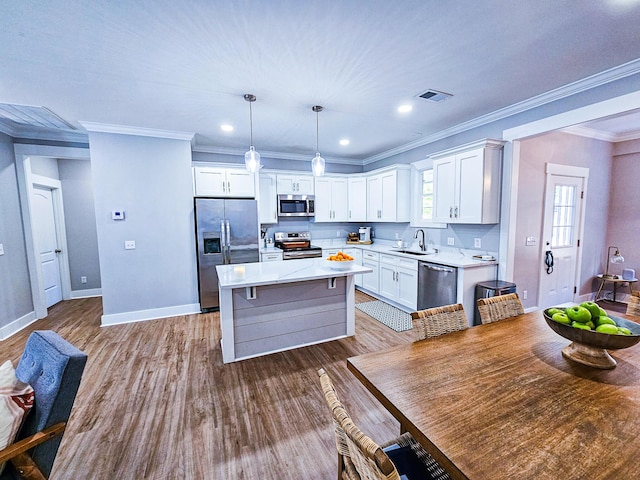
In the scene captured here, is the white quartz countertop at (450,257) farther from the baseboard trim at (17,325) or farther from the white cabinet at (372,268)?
the baseboard trim at (17,325)

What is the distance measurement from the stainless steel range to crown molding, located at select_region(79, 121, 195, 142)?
2263 mm

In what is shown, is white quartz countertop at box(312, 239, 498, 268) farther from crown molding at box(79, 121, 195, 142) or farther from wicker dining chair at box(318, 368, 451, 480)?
crown molding at box(79, 121, 195, 142)

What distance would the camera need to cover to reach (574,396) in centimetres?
104

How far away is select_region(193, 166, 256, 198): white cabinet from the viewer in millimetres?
4535

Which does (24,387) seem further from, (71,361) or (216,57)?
(216,57)

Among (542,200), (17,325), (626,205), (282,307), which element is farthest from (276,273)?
(626,205)

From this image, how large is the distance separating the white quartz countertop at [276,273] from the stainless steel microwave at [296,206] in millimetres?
2013

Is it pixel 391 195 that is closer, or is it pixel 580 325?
pixel 580 325

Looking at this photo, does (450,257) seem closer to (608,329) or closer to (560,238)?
(560,238)

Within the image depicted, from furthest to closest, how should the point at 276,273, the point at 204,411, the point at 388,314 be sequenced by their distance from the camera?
1. the point at 388,314
2. the point at 276,273
3. the point at 204,411

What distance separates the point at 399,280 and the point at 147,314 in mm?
3809

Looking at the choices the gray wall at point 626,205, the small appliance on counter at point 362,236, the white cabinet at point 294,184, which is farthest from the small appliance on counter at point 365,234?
the gray wall at point 626,205

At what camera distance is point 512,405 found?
3.27 ft

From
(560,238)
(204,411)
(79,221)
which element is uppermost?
(79,221)
